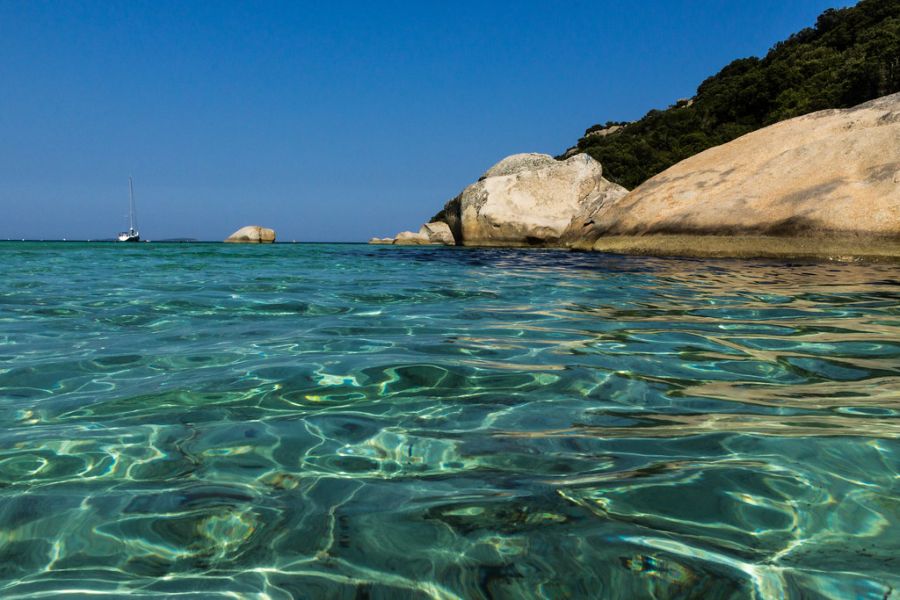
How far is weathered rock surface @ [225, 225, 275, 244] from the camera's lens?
37.8 m

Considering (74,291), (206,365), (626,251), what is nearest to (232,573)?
(206,365)

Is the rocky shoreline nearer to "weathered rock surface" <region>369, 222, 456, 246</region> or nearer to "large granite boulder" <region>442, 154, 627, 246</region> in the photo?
"large granite boulder" <region>442, 154, 627, 246</region>

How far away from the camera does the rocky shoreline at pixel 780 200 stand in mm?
7742

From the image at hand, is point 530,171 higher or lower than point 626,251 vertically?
higher

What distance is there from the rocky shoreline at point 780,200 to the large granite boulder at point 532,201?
4.74 ft

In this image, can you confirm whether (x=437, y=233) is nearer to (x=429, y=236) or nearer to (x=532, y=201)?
(x=429, y=236)

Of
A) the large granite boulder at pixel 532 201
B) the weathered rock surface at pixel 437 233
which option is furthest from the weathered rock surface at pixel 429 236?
the large granite boulder at pixel 532 201

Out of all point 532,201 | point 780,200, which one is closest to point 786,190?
point 780,200

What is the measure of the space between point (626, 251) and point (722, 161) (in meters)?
2.35

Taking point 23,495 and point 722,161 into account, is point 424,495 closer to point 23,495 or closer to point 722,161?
point 23,495

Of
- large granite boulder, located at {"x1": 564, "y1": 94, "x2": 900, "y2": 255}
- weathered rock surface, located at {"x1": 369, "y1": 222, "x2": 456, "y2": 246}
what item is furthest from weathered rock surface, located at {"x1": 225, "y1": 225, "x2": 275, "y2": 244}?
large granite boulder, located at {"x1": 564, "y1": 94, "x2": 900, "y2": 255}

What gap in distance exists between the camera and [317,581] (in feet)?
3.62

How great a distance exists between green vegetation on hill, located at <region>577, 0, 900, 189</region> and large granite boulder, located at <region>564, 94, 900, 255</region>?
82.7 ft

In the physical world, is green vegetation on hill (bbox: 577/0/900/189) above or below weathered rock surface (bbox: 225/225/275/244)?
above
